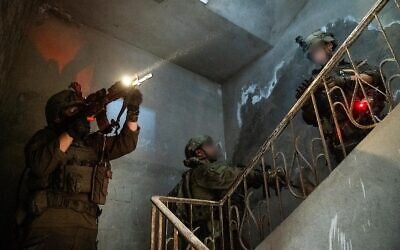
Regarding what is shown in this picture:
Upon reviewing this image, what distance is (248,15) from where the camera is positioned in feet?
21.1

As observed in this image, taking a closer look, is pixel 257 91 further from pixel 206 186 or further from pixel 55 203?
pixel 55 203

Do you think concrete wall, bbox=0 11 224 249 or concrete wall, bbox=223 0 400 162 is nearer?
concrete wall, bbox=0 11 224 249

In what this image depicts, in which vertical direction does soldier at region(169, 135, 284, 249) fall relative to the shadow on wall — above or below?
below

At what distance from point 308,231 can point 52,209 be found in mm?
2536

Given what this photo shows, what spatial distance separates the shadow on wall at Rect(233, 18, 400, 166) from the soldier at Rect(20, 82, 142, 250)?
2.97 metres

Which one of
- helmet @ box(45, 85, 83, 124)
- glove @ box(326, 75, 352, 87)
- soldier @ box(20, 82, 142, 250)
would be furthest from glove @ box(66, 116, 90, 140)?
glove @ box(326, 75, 352, 87)

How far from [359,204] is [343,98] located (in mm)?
1380

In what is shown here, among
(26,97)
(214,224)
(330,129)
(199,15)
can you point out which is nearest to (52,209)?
(214,224)

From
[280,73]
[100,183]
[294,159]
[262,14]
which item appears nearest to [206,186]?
[100,183]

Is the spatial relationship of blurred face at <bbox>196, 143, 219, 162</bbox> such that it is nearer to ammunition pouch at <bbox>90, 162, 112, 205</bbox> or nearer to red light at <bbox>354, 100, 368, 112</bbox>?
ammunition pouch at <bbox>90, 162, 112, 205</bbox>

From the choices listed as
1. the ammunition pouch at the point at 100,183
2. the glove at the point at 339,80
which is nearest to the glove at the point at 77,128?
the ammunition pouch at the point at 100,183

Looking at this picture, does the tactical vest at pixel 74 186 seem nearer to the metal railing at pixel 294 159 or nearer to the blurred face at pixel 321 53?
the metal railing at pixel 294 159

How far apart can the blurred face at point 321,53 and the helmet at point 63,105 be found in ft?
10.1

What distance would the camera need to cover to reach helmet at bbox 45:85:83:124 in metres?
3.79
